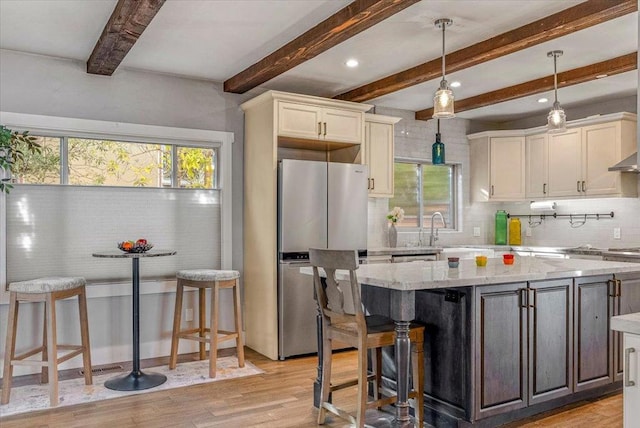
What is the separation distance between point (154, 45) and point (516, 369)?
10.9ft

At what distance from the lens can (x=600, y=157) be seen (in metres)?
5.28

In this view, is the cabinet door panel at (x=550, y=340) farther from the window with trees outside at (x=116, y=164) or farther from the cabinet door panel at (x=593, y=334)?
the window with trees outside at (x=116, y=164)

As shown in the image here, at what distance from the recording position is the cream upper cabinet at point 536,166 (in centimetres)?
586

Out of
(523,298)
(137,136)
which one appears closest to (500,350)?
(523,298)

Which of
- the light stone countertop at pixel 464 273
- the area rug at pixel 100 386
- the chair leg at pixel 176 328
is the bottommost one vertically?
the area rug at pixel 100 386

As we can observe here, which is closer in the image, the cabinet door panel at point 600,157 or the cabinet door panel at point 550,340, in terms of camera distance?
the cabinet door panel at point 550,340

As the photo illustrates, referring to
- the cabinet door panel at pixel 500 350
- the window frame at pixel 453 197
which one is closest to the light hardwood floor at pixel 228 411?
the cabinet door panel at pixel 500 350

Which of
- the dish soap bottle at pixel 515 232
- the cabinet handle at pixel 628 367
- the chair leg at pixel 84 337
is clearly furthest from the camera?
the dish soap bottle at pixel 515 232

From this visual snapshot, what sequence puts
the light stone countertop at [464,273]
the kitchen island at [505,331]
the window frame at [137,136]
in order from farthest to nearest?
1. the window frame at [137,136]
2. the kitchen island at [505,331]
3. the light stone countertop at [464,273]

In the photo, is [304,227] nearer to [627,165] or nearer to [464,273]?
[464,273]

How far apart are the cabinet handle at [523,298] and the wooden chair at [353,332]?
637mm

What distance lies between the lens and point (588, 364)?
10.8ft

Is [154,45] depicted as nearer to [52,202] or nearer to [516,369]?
[52,202]

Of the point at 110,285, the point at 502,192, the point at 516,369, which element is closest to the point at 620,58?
the point at 502,192
